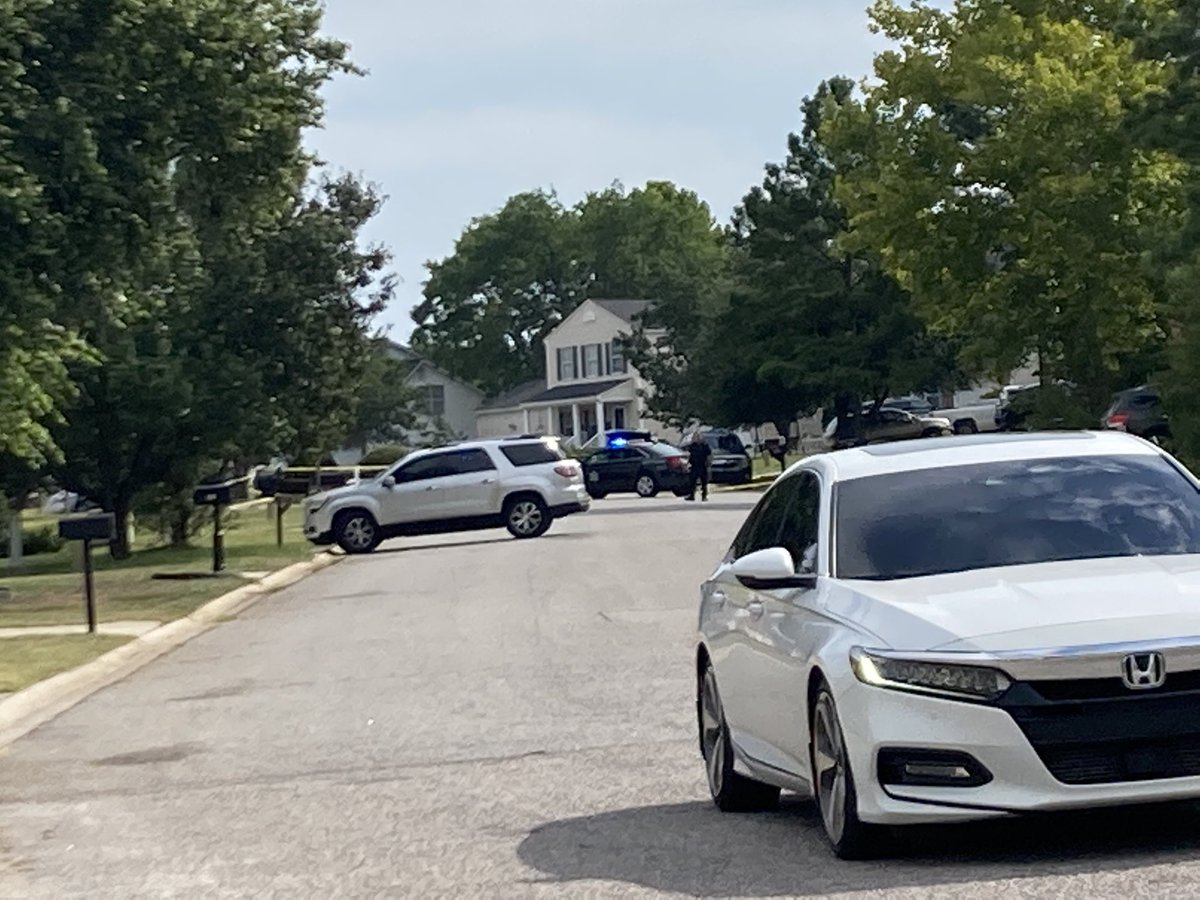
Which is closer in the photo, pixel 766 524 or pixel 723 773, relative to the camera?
pixel 723 773

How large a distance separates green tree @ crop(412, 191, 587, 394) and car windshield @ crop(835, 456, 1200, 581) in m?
127

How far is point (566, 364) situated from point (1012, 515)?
353 ft

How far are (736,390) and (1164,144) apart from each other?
40.1 metres

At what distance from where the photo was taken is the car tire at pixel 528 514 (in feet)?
139

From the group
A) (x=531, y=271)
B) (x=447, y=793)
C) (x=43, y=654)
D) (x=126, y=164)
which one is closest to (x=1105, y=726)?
(x=447, y=793)

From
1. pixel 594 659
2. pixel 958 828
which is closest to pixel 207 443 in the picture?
pixel 594 659

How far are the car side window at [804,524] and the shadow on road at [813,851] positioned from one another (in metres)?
1.16

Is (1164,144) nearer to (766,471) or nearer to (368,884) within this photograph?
(368,884)

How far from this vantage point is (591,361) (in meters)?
115

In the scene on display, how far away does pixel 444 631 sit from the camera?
23.0 m

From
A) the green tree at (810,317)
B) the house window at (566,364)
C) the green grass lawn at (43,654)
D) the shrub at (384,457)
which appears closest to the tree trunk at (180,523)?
the green grass lawn at (43,654)

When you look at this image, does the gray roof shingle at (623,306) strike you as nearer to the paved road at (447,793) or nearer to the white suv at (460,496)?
the white suv at (460,496)

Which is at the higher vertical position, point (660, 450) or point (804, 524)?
point (660, 450)

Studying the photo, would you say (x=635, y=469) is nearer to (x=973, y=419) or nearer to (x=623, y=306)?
(x=973, y=419)
